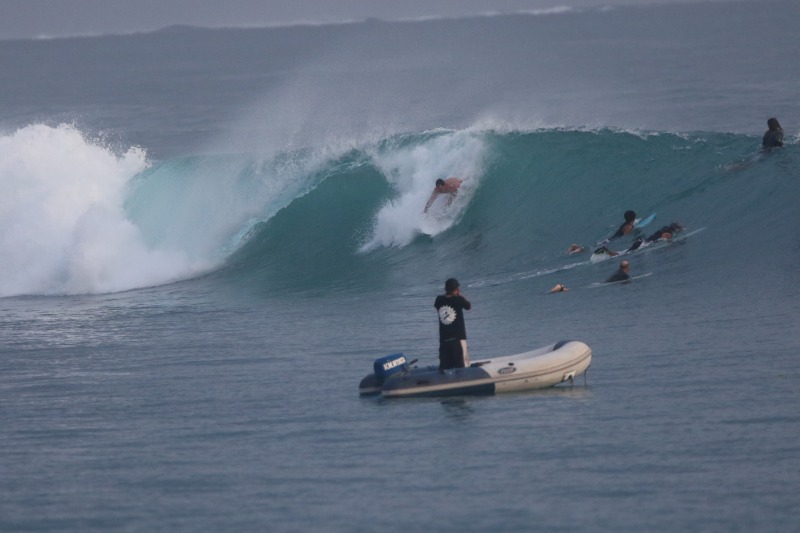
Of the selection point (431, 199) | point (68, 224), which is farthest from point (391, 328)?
point (68, 224)

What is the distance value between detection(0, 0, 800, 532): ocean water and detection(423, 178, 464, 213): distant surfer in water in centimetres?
28

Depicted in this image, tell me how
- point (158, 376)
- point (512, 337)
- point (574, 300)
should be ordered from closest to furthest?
point (158, 376)
point (512, 337)
point (574, 300)

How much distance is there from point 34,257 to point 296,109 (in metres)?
37.4

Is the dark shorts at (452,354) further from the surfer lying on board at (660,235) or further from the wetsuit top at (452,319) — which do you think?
the surfer lying on board at (660,235)

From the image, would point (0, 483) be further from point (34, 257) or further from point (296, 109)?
point (296, 109)

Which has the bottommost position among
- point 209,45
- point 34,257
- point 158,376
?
point 158,376

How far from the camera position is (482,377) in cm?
1366

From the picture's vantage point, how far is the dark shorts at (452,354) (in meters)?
13.9

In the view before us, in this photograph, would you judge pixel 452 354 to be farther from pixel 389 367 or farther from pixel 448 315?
pixel 389 367

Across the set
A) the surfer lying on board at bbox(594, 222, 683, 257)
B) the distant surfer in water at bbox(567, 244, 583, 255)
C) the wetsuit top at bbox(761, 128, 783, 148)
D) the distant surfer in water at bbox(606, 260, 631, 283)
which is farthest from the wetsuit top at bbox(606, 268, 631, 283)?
the wetsuit top at bbox(761, 128, 783, 148)

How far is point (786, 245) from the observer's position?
2005cm

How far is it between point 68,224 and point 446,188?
872 cm

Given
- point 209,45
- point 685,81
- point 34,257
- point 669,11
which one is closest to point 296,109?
point 685,81

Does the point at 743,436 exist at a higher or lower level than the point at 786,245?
lower
